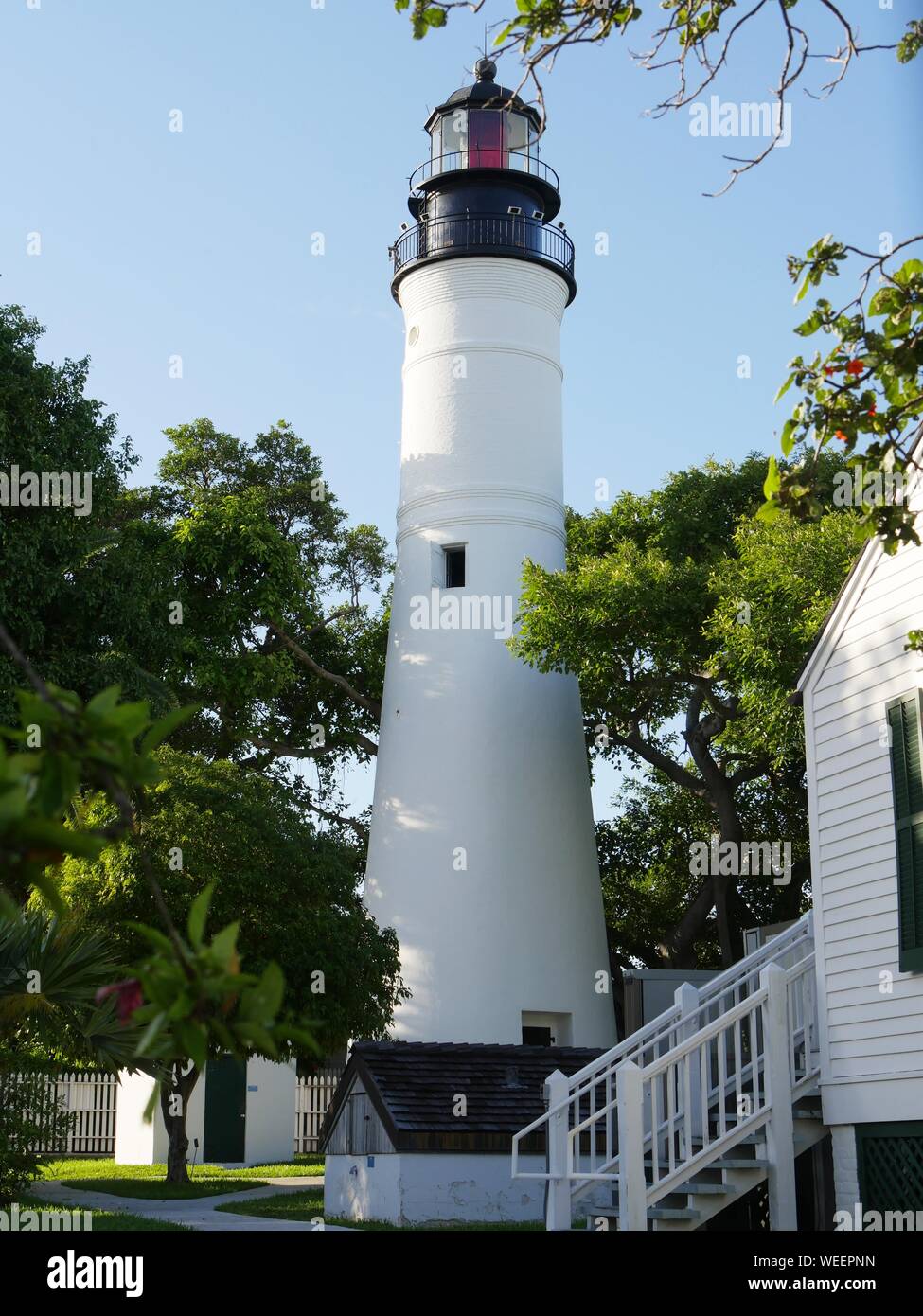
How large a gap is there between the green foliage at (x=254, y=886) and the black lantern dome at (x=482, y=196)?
11.3 metres

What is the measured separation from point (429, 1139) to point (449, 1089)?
102 centimetres

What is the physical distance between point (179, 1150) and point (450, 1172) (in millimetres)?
5824

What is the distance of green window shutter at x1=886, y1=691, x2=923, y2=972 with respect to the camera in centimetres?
1021

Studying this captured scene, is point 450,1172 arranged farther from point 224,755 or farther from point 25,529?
point 224,755

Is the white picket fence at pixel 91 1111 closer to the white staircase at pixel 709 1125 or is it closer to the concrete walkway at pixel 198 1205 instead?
the concrete walkway at pixel 198 1205

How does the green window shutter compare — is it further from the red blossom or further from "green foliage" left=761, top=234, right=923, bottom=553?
the red blossom

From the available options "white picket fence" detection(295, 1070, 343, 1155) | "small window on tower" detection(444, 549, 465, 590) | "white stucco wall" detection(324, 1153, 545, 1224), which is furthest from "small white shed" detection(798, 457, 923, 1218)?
"white picket fence" detection(295, 1070, 343, 1155)

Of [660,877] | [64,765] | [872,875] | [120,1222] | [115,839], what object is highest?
[660,877]

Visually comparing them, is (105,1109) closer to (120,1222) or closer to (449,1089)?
(449,1089)

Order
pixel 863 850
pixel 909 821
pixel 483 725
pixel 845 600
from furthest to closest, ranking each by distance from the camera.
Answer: pixel 483 725 < pixel 845 600 < pixel 863 850 < pixel 909 821

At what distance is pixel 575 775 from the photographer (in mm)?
24406

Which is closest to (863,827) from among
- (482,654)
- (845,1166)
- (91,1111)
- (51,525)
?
(845,1166)

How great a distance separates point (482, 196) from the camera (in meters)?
25.9
